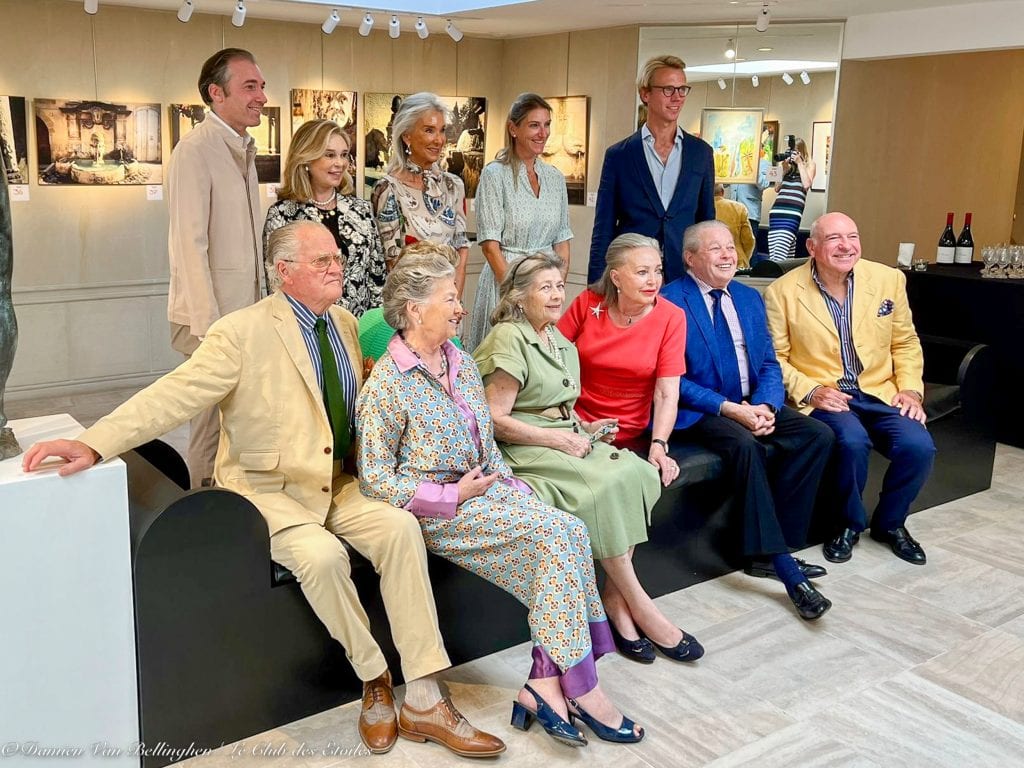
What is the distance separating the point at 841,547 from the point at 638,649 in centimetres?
147

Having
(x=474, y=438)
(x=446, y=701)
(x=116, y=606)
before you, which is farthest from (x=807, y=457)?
(x=116, y=606)

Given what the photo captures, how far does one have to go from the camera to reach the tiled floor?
299 centimetres

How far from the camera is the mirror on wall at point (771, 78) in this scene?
23.7 ft

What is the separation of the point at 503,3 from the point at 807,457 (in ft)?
14.0

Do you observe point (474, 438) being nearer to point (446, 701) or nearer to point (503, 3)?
point (446, 701)

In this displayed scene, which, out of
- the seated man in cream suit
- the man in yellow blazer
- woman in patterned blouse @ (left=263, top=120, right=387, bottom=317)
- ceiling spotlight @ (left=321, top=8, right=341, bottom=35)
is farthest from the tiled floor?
ceiling spotlight @ (left=321, top=8, right=341, bottom=35)

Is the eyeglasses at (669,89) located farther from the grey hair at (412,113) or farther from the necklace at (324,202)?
the necklace at (324,202)

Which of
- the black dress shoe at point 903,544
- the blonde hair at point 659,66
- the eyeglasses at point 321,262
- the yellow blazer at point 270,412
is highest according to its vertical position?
the blonde hair at point 659,66

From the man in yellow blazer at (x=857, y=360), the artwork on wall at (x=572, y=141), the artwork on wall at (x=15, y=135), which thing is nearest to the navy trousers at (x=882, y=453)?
the man in yellow blazer at (x=857, y=360)

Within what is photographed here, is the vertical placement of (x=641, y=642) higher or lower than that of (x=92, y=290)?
lower

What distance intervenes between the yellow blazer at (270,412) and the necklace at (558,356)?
97 centimetres

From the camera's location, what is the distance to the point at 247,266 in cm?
420

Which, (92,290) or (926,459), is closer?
(926,459)

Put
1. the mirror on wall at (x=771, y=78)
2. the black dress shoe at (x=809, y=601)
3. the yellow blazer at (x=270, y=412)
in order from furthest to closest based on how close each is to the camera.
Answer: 1. the mirror on wall at (x=771, y=78)
2. the black dress shoe at (x=809, y=601)
3. the yellow blazer at (x=270, y=412)
